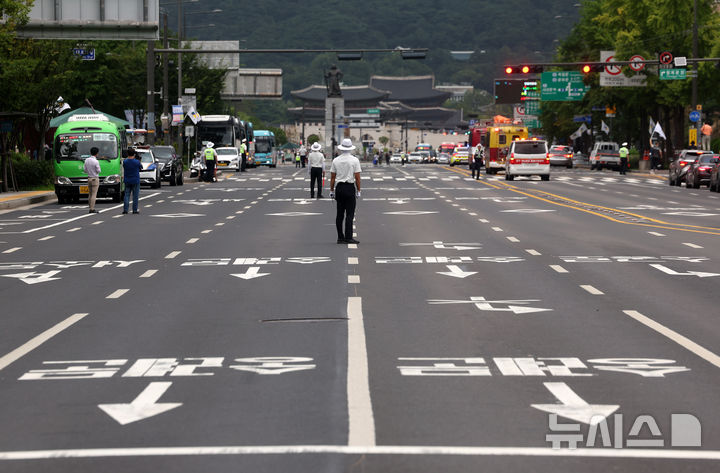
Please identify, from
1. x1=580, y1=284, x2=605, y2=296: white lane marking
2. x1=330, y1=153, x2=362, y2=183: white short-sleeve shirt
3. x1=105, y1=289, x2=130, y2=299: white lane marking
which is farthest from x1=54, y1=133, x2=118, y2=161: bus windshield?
x1=580, y1=284, x2=605, y2=296: white lane marking

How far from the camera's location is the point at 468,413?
784cm

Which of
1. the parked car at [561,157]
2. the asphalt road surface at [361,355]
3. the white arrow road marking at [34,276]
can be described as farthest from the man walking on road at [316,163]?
the parked car at [561,157]

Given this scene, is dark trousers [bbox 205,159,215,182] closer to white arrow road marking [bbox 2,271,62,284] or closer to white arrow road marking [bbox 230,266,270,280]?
white arrow road marking [bbox 2,271,62,284]

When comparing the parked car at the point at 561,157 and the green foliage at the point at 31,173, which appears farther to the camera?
the parked car at the point at 561,157

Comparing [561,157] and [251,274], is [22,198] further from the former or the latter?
[561,157]

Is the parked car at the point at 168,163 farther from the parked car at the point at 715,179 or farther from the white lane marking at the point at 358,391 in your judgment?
the white lane marking at the point at 358,391

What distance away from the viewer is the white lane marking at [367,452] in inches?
267

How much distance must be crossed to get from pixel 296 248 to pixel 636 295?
25.8 feet

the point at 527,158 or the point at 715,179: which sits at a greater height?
the point at 527,158

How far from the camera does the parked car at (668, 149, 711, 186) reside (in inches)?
2068

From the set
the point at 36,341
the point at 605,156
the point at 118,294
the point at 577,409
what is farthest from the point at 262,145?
the point at 577,409

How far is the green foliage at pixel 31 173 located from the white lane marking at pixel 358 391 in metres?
33.5

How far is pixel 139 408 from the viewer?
26.4 ft

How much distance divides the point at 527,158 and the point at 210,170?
14.9m
